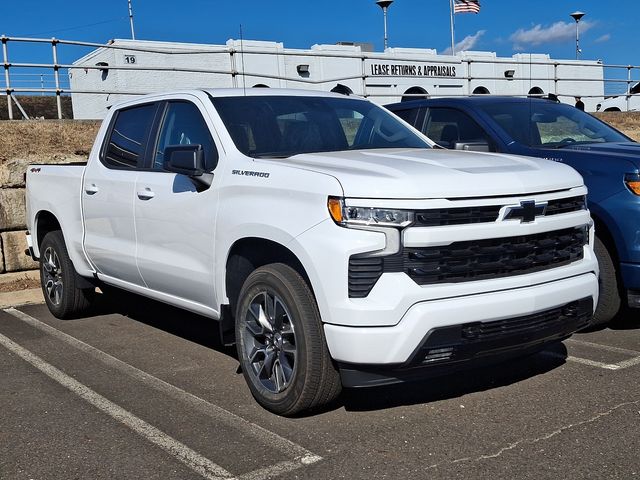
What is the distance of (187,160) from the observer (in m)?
4.57

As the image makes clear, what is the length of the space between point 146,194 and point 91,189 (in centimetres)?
102

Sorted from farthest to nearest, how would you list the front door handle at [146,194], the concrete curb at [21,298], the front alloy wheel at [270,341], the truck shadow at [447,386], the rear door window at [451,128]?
the concrete curb at [21,298] < the rear door window at [451,128] < the front door handle at [146,194] < the truck shadow at [447,386] < the front alloy wheel at [270,341]

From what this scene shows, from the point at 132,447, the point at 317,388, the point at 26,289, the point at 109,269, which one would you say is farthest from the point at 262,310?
the point at 26,289

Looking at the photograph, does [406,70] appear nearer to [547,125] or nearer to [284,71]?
[284,71]

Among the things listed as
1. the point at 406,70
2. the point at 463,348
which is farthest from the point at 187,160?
the point at 406,70

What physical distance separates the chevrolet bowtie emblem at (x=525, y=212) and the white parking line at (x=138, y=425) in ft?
6.38

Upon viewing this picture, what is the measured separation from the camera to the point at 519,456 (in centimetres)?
364

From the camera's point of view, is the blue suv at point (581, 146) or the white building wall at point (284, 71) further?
the white building wall at point (284, 71)

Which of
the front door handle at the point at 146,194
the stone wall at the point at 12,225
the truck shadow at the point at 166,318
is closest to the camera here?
the front door handle at the point at 146,194

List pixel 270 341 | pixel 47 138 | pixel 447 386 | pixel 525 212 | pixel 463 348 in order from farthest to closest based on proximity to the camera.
A: pixel 47 138 → pixel 447 386 → pixel 270 341 → pixel 525 212 → pixel 463 348

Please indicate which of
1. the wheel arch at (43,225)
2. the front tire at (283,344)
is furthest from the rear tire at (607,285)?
the wheel arch at (43,225)

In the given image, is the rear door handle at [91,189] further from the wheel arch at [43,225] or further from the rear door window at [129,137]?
the wheel arch at [43,225]

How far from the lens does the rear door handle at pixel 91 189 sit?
6.04 meters

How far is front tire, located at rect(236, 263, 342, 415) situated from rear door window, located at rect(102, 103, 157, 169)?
1.85 meters
